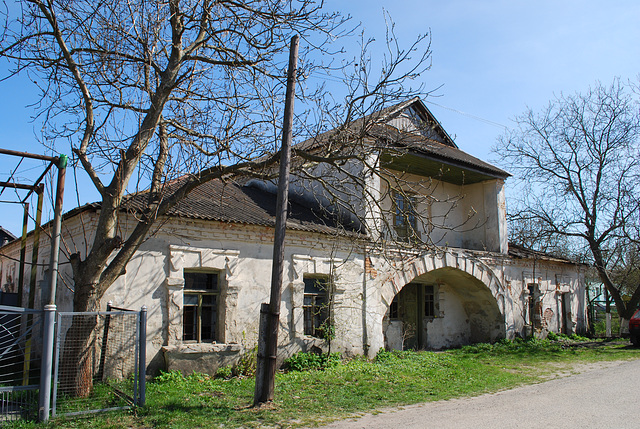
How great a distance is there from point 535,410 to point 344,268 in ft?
19.5

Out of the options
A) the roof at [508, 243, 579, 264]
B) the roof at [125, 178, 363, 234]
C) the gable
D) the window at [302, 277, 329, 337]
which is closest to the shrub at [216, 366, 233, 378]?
the window at [302, 277, 329, 337]

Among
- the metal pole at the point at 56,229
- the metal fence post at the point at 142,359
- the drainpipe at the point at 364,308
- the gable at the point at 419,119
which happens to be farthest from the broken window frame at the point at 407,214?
the metal pole at the point at 56,229

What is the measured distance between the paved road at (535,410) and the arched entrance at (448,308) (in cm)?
607

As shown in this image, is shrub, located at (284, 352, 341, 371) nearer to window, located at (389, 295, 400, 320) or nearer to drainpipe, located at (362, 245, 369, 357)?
drainpipe, located at (362, 245, 369, 357)

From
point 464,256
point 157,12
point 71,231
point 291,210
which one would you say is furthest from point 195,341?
point 464,256

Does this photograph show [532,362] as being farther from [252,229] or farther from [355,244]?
[252,229]

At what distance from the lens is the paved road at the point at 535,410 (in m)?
6.27

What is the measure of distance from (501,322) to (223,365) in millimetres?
10445

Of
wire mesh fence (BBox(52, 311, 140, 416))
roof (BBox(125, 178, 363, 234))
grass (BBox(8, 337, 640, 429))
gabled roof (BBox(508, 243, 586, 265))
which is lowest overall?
grass (BBox(8, 337, 640, 429))

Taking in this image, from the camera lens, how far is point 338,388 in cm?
877

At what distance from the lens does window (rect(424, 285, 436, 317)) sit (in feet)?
53.4

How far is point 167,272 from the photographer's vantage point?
9.58 meters

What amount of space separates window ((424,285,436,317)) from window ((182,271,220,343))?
324 inches

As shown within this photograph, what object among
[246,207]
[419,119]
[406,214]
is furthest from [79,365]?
[419,119]
